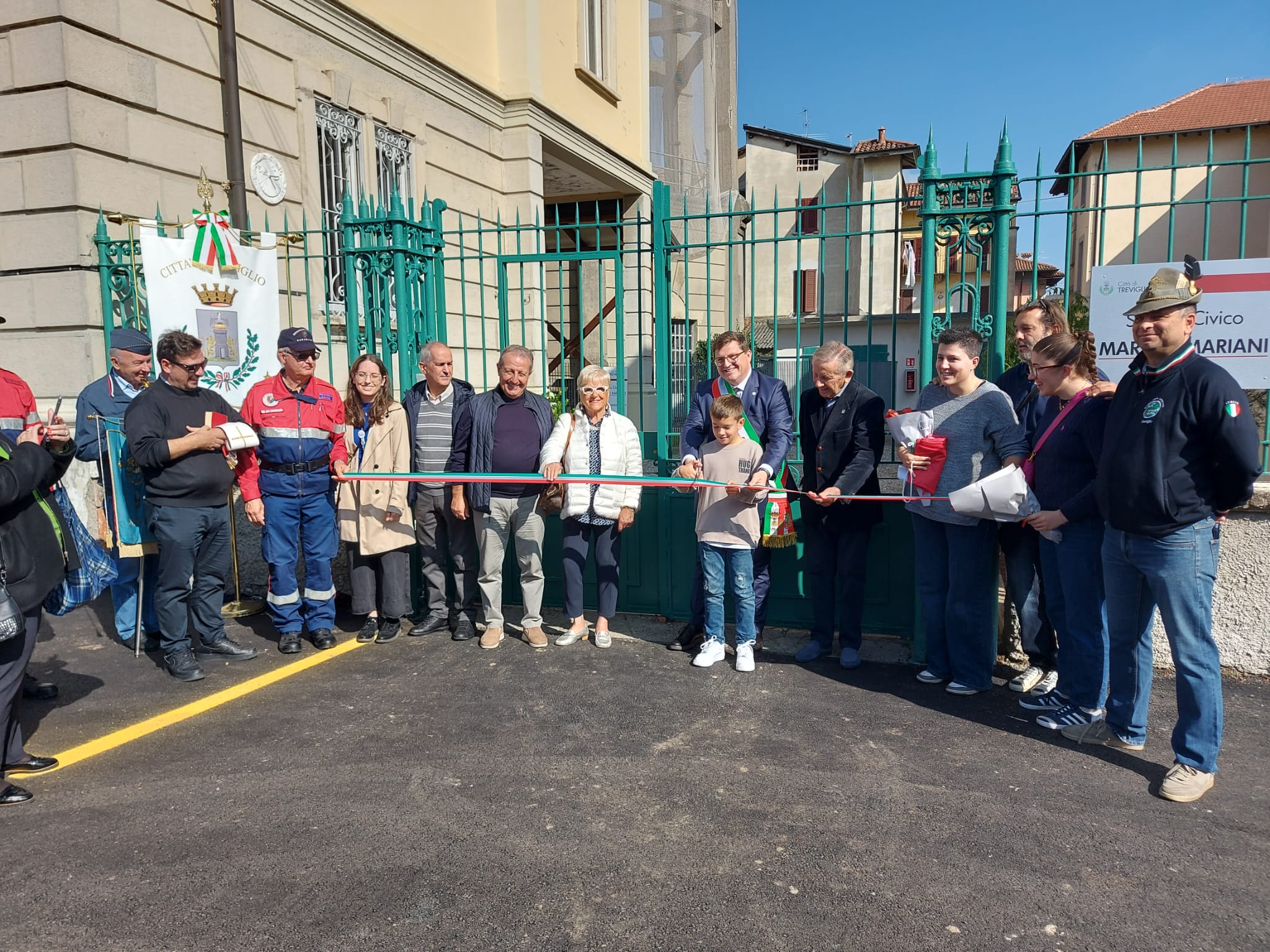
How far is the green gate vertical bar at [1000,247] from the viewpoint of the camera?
487cm

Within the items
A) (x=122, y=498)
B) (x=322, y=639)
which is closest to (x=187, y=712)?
(x=322, y=639)

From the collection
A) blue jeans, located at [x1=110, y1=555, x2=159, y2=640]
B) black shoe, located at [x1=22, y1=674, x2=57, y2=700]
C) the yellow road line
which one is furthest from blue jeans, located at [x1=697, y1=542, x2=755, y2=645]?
black shoe, located at [x1=22, y1=674, x2=57, y2=700]

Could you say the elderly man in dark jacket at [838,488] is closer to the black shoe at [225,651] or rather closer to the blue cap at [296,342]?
the blue cap at [296,342]

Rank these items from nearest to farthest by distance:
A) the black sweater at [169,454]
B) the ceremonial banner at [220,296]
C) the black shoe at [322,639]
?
the black sweater at [169,454]
the black shoe at [322,639]
the ceremonial banner at [220,296]

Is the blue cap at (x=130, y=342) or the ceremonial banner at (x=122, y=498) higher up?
the blue cap at (x=130, y=342)

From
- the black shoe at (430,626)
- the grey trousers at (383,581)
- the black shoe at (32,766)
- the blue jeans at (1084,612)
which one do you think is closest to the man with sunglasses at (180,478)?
the grey trousers at (383,581)

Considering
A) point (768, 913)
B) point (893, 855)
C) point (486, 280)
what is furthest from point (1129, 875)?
point (486, 280)

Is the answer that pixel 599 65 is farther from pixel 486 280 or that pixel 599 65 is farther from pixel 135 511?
pixel 135 511

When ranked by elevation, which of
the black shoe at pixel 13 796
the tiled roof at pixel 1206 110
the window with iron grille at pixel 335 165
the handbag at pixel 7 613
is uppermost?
the tiled roof at pixel 1206 110

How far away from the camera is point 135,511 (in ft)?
17.6

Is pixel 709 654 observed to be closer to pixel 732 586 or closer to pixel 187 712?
pixel 732 586

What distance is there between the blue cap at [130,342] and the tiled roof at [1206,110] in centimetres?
2424

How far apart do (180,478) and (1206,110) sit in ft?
94.5

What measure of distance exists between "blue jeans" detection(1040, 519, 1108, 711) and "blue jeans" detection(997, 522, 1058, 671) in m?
0.43
